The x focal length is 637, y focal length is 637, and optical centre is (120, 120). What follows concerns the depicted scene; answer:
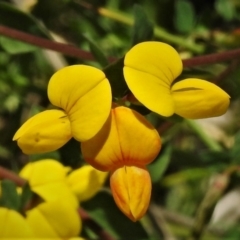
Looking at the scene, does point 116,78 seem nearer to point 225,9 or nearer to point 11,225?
point 11,225

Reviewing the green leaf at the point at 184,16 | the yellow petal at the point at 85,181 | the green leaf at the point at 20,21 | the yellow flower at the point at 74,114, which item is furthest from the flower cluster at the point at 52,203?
the green leaf at the point at 184,16

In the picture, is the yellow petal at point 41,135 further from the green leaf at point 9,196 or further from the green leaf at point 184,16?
the green leaf at point 184,16

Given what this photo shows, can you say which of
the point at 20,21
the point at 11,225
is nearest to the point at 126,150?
the point at 11,225

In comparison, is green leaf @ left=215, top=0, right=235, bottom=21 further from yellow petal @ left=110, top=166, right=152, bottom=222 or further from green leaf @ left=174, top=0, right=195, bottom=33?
yellow petal @ left=110, top=166, right=152, bottom=222

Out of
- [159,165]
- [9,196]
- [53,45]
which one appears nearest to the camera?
[9,196]

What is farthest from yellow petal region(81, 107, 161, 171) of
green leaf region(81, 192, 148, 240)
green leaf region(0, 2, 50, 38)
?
green leaf region(0, 2, 50, 38)

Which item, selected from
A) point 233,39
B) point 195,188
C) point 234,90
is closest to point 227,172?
point 234,90
